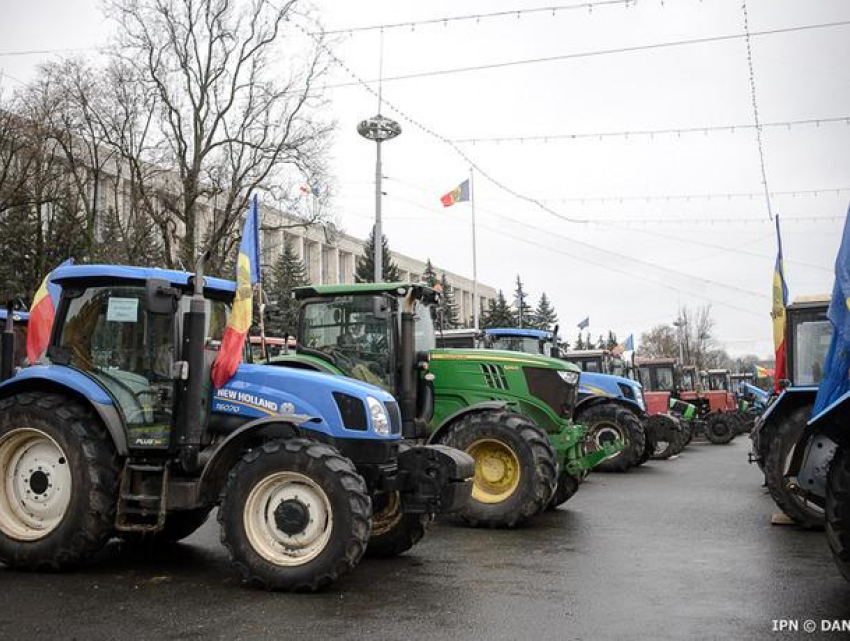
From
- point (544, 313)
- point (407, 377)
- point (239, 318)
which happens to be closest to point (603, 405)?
point (407, 377)

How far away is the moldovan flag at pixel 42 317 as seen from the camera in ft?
23.6

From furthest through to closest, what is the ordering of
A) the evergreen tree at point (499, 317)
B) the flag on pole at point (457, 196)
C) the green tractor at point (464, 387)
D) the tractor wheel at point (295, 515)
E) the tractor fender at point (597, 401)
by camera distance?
the evergreen tree at point (499, 317)
the flag on pole at point (457, 196)
the tractor fender at point (597, 401)
the green tractor at point (464, 387)
the tractor wheel at point (295, 515)

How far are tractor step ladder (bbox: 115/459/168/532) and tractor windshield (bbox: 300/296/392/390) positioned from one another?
11.6ft

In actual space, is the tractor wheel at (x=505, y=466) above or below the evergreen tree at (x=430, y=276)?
below

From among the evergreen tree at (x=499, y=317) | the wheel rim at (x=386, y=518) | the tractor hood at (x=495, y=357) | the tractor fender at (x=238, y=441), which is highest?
the evergreen tree at (x=499, y=317)

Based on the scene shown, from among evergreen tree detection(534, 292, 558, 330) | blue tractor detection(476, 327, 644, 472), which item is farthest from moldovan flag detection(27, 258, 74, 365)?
evergreen tree detection(534, 292, 558, 330)

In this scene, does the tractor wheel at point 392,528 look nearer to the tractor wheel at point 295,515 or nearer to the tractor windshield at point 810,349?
the tractor wheel at point 295,515

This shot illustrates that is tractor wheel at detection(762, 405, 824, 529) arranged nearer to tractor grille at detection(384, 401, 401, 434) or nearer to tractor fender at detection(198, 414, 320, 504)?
tractor grille at detection(384, 401, 401, 434)

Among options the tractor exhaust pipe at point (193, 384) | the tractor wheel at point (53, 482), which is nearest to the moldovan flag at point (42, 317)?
the tractor wheel at point (53, 482)

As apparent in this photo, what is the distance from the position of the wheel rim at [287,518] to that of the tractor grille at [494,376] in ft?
15.2

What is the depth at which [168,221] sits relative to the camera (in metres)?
26.2

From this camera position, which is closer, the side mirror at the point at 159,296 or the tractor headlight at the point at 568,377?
the side mirror at the point at 159,296

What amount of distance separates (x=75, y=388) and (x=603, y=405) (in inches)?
448

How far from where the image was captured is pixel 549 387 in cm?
1068
